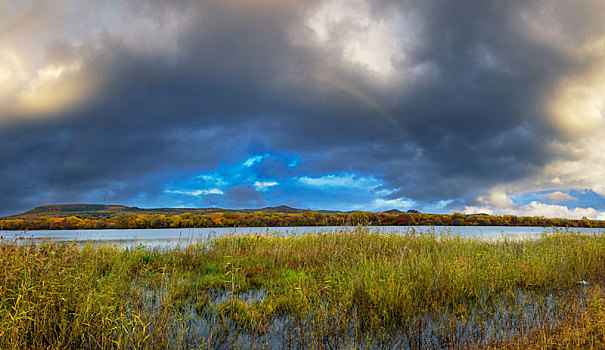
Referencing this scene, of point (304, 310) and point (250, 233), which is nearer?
point (304, 310)

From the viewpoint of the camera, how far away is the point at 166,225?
65188 millimetres

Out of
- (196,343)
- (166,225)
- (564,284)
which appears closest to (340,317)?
(196,343)

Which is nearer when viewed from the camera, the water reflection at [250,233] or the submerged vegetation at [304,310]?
the submerged vegetation at [304,310]

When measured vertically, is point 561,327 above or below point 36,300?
below

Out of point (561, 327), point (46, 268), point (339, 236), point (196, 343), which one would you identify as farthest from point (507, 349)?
point (339, 236)

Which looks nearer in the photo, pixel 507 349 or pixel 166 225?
pixel 507 349

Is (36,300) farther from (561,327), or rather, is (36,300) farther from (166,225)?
(166,225)

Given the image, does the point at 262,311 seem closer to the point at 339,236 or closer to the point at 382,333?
the point at 382,333

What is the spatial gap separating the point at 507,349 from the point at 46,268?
7.83m

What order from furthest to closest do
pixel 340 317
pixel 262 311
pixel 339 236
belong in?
pixel 339 236 → pixel 262 311 → pixel 340 317

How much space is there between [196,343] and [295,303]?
7.79 ft

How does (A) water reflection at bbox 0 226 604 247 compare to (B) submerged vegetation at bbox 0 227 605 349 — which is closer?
(B) submerged vegetation at bbox 0 227 605 349

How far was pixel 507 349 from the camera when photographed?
4.95 m

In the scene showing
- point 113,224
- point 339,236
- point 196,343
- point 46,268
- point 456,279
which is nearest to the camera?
point 196,343
